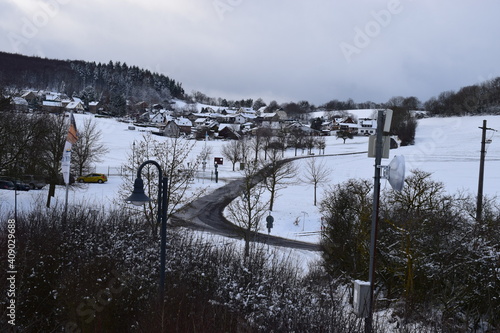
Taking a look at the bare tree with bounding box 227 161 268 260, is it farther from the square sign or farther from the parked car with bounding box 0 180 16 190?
the parked car with bounding box 0 180 16 190

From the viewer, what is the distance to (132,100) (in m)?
154

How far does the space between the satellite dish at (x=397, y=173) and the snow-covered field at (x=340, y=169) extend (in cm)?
1565

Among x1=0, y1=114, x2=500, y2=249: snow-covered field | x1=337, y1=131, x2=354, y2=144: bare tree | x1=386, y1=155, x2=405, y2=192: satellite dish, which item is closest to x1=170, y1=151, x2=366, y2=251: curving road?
x1=0, y1=114, x2=500, y2=249: snow-covered field

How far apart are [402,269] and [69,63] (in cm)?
19107

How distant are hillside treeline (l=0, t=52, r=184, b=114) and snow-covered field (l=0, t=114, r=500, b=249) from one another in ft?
251

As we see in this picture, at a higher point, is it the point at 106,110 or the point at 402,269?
the point at 106,110

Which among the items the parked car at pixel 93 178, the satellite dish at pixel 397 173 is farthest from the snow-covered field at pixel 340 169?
the satellite dish at pixel 397 173

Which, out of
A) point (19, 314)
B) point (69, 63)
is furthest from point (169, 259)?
point (69, 63)

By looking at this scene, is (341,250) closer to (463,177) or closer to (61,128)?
(61,128)

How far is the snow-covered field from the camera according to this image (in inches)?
1134

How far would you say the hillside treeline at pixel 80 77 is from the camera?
14975cm

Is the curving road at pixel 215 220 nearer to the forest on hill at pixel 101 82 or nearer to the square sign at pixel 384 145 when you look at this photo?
the square sign at pixel 384 145

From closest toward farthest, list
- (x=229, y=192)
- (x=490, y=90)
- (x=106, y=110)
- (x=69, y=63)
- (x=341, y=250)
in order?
(x=341, y=250) < (x=229, y=192) < (x=490, y=90) < (x=106, y=110) < (x=69, y=63)

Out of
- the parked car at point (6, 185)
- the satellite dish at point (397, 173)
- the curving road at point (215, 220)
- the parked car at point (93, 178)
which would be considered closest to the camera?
the satellite dish at point (397, 173)
